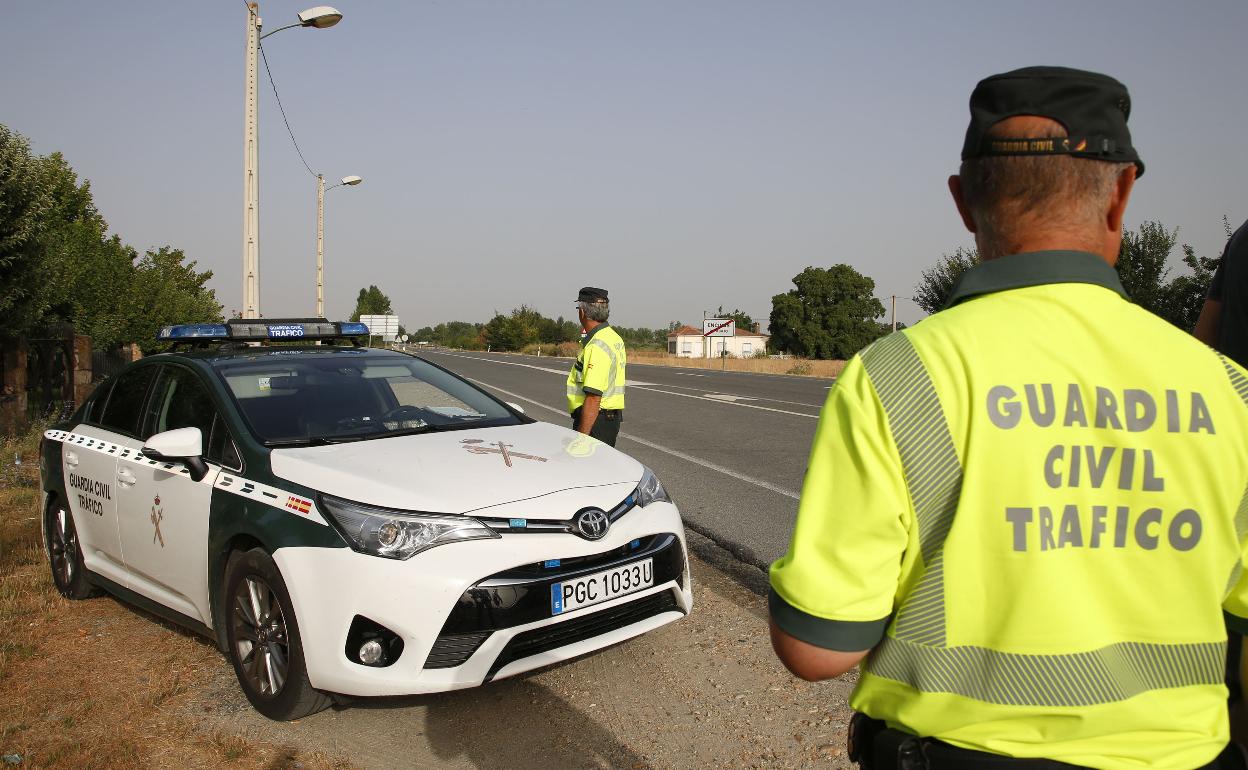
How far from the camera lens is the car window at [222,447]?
4.08m

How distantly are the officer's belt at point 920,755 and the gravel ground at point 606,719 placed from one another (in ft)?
6.33

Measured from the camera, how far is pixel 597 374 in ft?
20.6

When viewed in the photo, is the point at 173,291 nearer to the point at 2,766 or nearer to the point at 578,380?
the point at 578,380

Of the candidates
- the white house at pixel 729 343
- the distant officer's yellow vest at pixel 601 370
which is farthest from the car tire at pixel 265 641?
the white house at pixel 729 343

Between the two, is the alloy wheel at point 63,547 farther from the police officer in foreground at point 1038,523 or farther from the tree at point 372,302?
the tree at point 372,302

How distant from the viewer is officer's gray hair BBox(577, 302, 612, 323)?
21.6ft

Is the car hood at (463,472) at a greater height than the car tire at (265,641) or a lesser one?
greater

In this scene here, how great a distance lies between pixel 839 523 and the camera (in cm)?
129

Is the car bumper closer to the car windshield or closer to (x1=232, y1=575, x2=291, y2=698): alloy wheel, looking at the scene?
(x1=232, y1=575, x2=291, y2=698): alloy wheel

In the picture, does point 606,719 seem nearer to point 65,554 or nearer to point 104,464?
point 104,464

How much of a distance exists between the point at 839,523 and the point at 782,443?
10.8 m

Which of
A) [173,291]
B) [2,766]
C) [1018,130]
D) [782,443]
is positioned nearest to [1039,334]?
[1018,130]

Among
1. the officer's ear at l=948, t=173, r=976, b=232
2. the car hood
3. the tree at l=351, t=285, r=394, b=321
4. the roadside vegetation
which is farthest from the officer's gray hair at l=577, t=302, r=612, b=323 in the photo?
the tree at l=351, t=285, r=394, b=321

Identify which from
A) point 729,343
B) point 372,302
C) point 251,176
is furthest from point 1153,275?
point 372,302
